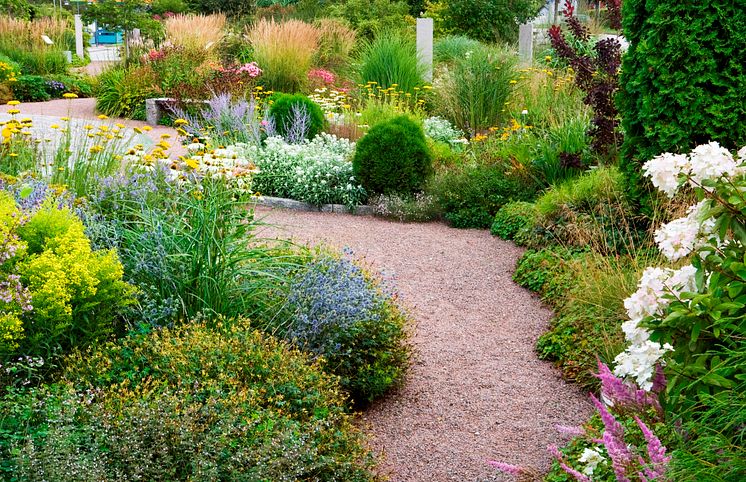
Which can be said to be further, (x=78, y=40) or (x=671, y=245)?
(x=78, y=40)

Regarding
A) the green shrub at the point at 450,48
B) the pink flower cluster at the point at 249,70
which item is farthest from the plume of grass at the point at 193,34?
the green shrub at the point at 450,48

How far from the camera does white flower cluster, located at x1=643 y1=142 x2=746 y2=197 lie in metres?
2.66

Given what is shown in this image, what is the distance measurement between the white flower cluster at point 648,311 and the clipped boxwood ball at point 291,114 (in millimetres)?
7821

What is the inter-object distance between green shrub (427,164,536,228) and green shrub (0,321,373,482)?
4458mm

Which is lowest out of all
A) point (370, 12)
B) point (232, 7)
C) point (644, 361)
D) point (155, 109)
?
point (644, 361)

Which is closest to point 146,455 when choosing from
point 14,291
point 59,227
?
point 14,291

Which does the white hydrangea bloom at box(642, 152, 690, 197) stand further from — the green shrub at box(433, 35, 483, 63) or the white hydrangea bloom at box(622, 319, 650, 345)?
the green shrub at box(433, 35, 483, 63)

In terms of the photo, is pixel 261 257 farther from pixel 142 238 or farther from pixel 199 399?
pixel 199 399

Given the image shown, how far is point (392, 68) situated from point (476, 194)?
5273mm

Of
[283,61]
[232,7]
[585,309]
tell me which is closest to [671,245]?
→ [585,309]

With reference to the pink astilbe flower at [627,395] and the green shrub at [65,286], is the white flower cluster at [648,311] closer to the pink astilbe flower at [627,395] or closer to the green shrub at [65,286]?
the pink astilbe flower at [627,395]

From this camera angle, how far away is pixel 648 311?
2.67 metres

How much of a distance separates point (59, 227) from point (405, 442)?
6.53ft

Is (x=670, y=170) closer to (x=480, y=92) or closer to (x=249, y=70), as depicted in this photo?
(x=480, y=92)
